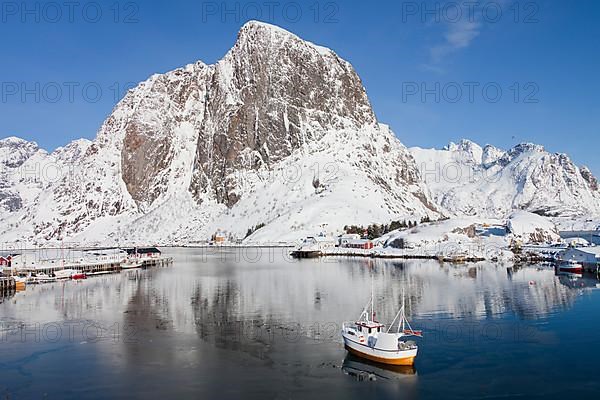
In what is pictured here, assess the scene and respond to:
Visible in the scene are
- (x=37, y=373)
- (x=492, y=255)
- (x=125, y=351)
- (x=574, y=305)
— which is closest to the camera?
(x=37, y=373)

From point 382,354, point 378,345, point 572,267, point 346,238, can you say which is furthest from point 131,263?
point 382,354

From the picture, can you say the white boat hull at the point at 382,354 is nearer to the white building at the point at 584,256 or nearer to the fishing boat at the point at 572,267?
the fishing boat at the point at 572,267

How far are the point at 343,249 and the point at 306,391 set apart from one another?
→ 11835cm

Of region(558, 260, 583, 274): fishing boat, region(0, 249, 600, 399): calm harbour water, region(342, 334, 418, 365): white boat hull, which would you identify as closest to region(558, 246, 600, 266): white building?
region(558, 260, 583, 274): fishing boat

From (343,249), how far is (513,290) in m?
81.7

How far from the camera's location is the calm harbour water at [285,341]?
28953mm

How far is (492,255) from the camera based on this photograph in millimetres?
120875

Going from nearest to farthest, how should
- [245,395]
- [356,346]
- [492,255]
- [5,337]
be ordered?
[245,395] → [356,346] → [5,337] → [492,255]

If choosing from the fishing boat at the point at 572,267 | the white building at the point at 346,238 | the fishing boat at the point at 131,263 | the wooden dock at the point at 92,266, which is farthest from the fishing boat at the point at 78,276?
the fishing boat at the point at 572,267

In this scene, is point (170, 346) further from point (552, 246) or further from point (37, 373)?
point (552, 246)

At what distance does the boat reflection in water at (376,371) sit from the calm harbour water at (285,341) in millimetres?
116

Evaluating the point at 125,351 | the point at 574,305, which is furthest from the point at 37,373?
the point at 574,305

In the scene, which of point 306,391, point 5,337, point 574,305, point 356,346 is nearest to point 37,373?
point 5,337

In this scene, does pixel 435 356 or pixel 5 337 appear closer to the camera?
pixel 435 356
